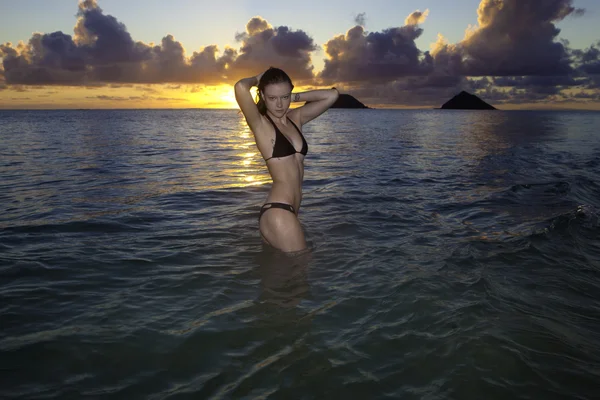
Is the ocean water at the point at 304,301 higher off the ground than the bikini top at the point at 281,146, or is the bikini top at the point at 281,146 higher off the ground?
the bikini top at the point at 281,146

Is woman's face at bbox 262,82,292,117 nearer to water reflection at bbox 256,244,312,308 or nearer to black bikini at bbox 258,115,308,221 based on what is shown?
black bikini at bbox 258,115,308,221

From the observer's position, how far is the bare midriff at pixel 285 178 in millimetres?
5691

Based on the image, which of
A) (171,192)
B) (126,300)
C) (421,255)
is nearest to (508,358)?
(421,255)

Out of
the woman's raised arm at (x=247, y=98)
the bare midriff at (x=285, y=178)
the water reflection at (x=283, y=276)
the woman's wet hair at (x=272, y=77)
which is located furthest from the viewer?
the bare midriff at (x=285, y=178)

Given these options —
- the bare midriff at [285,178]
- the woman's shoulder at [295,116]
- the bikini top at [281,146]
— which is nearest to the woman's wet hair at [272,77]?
the bikini top at [281,146]

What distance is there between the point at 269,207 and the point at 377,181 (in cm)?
854

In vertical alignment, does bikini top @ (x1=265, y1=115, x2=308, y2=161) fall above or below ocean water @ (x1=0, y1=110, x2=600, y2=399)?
above

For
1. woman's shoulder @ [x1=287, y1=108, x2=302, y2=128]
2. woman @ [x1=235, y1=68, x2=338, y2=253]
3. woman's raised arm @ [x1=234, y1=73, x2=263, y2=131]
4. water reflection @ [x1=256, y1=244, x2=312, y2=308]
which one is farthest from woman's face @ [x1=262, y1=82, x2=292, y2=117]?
water reflection @ [x1=256, y1=244, x2=312, y2=308]

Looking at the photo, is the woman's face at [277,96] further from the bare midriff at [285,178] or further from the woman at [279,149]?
the bare midriff at [285,178]

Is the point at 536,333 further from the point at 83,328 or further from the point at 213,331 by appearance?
the point at 83,328

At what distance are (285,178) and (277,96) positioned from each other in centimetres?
113

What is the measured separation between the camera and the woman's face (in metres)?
5.27

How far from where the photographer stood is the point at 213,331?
4.15 m

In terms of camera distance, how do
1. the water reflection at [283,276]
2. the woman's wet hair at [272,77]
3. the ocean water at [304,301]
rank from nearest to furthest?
1. the ocean water at [304,301]
2. the water reflection at [283,276]
3. the woman's wet hair at [272,77]
